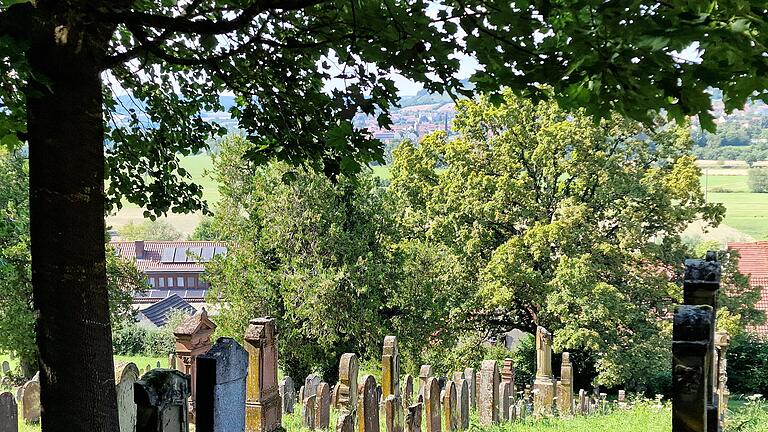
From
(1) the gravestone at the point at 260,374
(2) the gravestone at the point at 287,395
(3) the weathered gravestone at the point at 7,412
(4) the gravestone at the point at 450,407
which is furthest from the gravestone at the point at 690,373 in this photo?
(2) the gravestone at the point at 287,395

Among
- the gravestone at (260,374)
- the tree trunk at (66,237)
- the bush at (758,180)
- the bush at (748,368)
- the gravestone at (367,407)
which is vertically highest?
the bush at (758,180)

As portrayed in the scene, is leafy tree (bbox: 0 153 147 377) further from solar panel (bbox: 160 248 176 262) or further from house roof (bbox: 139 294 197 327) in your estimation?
solar panel (bbox: 160 248 176 262)

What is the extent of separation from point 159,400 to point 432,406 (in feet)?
30.5

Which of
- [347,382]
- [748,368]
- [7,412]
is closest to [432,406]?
[347,382]

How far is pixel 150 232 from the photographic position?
319ft

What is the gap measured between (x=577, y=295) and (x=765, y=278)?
17.6 m

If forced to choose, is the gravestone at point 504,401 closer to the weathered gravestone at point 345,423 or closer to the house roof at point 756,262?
the weathered gravestone at point 345,423

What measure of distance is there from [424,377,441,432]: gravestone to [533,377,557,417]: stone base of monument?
4.50 metres

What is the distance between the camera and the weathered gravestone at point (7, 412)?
9.41 metres

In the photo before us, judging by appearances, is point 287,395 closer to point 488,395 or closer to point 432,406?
point 488,395

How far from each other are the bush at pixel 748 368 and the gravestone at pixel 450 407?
1490 centimetres

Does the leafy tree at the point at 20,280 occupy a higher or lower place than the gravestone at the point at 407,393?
higher

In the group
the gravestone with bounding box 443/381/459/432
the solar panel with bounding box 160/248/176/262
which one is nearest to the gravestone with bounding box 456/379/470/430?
the gravestone with bounding box 443/381/459/432

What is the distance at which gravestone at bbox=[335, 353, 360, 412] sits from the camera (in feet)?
36.0
